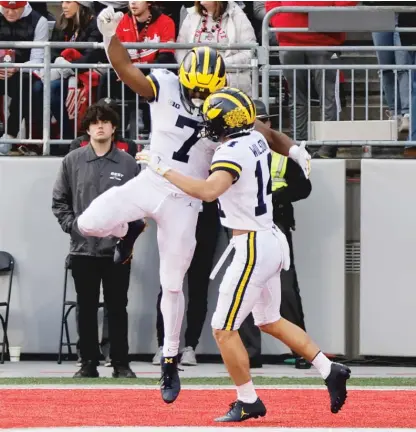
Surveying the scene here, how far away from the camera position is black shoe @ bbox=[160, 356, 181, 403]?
8.30m

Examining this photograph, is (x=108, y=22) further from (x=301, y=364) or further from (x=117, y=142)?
(x=301, y=364)

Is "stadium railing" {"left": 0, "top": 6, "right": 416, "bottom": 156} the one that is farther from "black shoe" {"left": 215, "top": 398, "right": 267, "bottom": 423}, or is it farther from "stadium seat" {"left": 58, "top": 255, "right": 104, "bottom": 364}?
"black shoe" {"left": 215, "top": 398, "right": 267, "bottom": 423}

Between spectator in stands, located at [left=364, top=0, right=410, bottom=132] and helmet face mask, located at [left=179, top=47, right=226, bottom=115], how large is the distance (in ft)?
14.1

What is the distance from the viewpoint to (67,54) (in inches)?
508

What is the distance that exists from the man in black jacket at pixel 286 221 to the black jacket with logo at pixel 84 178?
1.36 meters

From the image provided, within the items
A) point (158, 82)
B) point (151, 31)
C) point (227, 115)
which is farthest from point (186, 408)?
point (151, 31)

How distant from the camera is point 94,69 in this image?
1256 centimetres

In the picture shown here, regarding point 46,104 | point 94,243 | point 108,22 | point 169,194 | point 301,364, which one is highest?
point 108,22

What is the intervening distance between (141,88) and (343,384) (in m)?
2.42

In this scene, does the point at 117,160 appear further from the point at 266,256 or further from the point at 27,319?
the point at 266,256

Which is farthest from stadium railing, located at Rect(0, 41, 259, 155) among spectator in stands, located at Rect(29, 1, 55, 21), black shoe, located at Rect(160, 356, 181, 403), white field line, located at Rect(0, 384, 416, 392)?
black shoe, located at Rect(160, 356, 181, 403)

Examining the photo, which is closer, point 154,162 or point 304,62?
point 154,162

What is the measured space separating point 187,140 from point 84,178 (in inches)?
107

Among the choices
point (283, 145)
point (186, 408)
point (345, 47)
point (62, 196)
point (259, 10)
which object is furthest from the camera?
point (259, 10)
